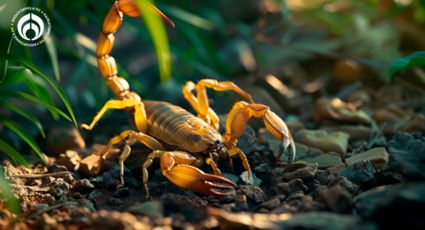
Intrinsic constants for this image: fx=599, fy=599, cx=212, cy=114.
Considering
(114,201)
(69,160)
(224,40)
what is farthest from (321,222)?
(224,40)

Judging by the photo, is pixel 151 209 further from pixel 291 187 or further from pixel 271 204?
pixel 291 187

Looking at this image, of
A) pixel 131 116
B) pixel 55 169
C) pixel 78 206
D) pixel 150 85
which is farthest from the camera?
pixel 150 85

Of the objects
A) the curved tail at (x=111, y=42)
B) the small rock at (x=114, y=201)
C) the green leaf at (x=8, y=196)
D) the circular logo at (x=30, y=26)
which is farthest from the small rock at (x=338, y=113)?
the green leaf at (x=8, y=196)

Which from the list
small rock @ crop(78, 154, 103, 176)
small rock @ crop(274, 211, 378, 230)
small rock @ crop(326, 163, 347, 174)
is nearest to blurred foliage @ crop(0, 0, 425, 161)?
small rock @ crop(78, 154, 103, 176)

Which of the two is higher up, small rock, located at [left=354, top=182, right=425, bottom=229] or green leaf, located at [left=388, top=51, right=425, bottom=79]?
green leaf, located at [left=388, top=51, right=425, bottom=79]

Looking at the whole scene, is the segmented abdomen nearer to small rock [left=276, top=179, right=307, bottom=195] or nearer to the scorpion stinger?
the scorpion stinger

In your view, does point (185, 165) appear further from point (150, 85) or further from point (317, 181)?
point (150, 85)

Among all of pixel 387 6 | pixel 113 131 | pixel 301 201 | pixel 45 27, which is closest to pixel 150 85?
pixel 113 131
